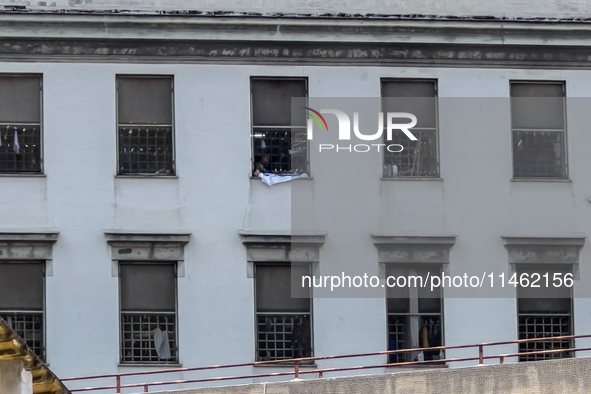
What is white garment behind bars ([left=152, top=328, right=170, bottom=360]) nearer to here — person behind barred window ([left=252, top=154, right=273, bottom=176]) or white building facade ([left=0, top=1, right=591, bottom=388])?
white building facade ([left=0, top=1, right=591, bottom=388])

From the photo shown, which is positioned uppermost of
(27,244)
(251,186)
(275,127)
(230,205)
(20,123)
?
(20,123)

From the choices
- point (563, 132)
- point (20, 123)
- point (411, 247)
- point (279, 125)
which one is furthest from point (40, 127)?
point (563, 132)

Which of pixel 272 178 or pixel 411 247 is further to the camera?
pixel 411 247

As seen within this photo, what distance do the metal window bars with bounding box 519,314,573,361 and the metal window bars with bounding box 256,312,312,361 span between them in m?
3.88

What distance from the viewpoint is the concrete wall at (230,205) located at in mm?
24281

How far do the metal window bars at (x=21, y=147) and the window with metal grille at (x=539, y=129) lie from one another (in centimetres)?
862

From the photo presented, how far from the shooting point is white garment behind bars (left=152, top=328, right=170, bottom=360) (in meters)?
24.4

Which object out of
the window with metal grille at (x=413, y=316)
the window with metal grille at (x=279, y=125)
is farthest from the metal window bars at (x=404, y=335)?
the window with metal grille at (x=279, y=125)

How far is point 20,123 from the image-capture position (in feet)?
81.0

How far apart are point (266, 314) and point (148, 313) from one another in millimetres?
2079

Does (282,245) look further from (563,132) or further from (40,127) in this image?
(563,132)

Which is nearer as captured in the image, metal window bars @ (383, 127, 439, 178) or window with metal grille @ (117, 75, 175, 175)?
window with metal grille @ (117, 75, 175, 175)

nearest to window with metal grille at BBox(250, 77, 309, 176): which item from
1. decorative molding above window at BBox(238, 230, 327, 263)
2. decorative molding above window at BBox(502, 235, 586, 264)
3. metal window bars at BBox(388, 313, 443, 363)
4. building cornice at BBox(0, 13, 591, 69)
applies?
building cornice at BBox(0, 13, 591, 69)

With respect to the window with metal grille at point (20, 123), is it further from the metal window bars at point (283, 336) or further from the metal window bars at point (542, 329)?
the metal window bars at point (542, 329)
